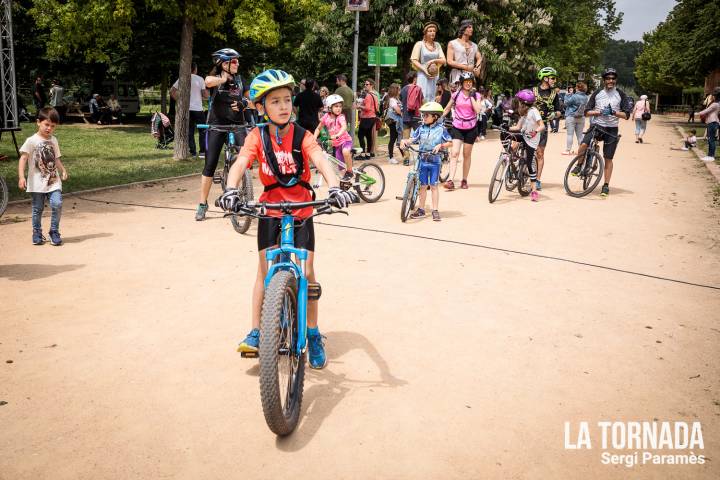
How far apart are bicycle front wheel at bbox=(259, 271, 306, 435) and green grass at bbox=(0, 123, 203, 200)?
827 cm

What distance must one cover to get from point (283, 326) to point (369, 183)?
23.4 ft

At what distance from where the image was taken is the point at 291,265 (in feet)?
12.2

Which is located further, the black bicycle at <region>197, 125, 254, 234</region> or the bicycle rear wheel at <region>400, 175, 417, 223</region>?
the bicycle rear wheel at <region>400, 175, 417, 223</region>

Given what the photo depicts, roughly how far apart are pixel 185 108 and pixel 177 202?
5.55m

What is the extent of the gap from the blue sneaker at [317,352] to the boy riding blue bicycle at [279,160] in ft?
0.46

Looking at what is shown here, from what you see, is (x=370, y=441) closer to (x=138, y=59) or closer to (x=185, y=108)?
(x=185, y=108)

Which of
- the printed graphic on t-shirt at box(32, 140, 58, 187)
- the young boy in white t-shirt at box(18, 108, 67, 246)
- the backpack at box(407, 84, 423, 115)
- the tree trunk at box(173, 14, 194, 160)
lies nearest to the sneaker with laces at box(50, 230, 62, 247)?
the young boy in white t-shirt at box(18, 108, 67, 246)

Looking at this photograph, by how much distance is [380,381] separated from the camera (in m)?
4.32

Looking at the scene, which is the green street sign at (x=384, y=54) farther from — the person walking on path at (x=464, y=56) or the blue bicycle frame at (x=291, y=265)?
the blue bicycle frame at (x=291, y=265)

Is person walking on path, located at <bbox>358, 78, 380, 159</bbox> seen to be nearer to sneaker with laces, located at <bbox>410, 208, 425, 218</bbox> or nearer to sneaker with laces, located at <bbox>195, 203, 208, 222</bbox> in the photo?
sneaker with laces, located at <bbox>410, 208, 425, 218</bbox>

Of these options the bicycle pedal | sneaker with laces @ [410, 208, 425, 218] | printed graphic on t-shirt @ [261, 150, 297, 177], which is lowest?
sneaker with laces @ [410, 208, 425, 218]

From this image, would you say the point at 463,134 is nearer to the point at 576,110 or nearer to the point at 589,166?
the point at 589,166

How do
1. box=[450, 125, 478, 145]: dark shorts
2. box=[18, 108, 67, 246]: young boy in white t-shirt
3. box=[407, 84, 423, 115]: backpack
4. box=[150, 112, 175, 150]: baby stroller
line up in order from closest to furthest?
box=[18, 108, 67, 246]: young boy in white t-shirt → box=[450, 125, 478, 145]: dark shorts → box=[407, 84, 423, 115]: backpack → box=[150, 112, 175, 150]: baby stroller

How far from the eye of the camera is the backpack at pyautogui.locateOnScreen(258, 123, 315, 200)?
13.4 ft
